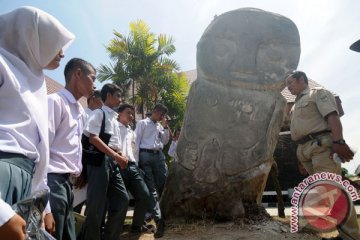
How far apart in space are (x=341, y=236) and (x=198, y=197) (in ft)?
4.93

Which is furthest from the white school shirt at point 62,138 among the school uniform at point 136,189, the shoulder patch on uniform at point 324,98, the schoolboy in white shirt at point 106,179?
the shoulder patch on uniform at point 324,98

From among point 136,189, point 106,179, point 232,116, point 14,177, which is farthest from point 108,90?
point 14,177

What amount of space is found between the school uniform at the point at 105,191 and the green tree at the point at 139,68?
7393 mm

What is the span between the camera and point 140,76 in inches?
436

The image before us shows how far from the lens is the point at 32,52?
1.56 metres

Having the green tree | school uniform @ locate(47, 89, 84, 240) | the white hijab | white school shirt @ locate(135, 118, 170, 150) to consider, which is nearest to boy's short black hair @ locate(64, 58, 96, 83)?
school uniform @ locate(47, 89, 84, 240)

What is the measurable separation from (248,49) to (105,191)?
101 inches

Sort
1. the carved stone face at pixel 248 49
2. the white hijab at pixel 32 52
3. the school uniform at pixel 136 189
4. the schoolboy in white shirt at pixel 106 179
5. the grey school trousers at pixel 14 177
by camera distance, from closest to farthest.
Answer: the grey school trousers at pixel 14 177, the white hijab at pixel 32 52, the schoolboy in white shirt at pixel 106 179, the school uniform at pixel 136 189, the carved stone face at pixel 248 49

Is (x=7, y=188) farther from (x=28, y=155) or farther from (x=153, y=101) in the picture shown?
(x=153, y=101)

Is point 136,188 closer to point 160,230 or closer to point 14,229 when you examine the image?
point 160,230

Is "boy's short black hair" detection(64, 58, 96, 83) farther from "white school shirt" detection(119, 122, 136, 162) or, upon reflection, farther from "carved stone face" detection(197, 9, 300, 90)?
"carved stone face" detection(197, 9, 300, 90)

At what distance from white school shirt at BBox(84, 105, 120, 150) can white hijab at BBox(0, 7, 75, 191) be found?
155 cm

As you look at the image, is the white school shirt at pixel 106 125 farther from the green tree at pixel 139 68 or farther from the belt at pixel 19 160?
the green tree at pixel 139 68

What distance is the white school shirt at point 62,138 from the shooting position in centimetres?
212
